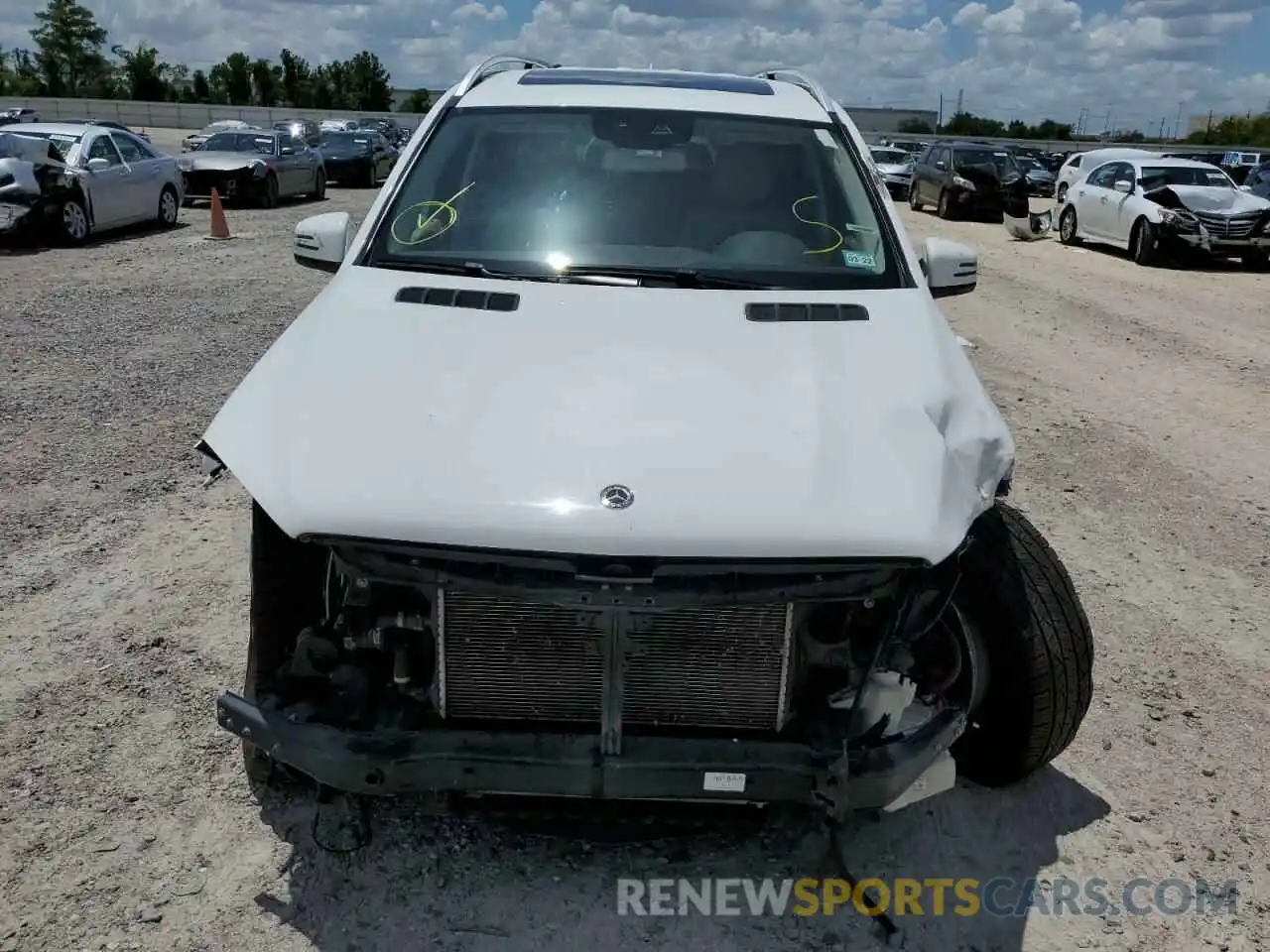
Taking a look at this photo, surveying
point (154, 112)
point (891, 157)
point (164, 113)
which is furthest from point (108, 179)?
point (154, 112)

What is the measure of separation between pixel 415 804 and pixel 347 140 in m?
26.5

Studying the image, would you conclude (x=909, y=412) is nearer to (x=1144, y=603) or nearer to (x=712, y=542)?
(x=712, y=542)

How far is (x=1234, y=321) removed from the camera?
1227 cm

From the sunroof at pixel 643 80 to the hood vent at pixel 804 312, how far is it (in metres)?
1.55

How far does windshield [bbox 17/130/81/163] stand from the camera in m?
14.4

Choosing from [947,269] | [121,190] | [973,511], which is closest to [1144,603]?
[947,269]

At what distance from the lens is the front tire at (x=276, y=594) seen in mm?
2887

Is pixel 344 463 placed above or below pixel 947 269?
below

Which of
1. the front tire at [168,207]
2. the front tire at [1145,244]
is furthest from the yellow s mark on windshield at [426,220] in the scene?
the front tire at [1145,244]

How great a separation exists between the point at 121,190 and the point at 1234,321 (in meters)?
13.7

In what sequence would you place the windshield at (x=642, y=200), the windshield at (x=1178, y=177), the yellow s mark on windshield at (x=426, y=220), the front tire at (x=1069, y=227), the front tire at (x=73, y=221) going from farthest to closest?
the front tire at (x=1069, y=227) → the windshield at (x=1178, y=177) → the front tire at (x=73, y=221) → the yellow s mark on windshield at (x=426, y=220) → the windshield at (x=642, y=200)

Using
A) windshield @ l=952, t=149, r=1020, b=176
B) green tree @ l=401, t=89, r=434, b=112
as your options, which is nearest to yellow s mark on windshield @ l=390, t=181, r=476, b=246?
windshield @ l=952, t=149, r=1020, b=176

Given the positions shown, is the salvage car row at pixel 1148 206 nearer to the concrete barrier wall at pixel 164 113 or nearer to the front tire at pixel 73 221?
the front tire at pixel 73 221

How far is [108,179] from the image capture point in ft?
49.0
